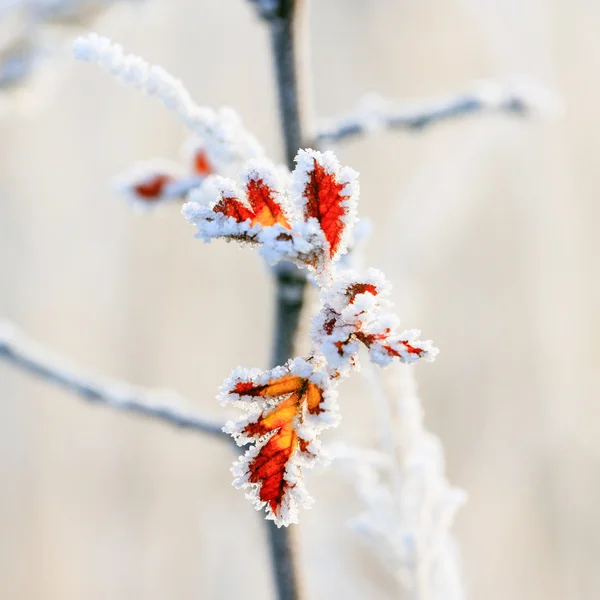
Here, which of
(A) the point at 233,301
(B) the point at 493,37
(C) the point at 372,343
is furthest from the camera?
(A) the point at 233,301

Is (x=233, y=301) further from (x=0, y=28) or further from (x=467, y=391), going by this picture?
(x=0, y=28)

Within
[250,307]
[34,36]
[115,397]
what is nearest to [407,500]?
[115,397]

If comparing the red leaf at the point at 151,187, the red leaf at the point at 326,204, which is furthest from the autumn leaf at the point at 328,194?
the red leaf at the point at 151,187

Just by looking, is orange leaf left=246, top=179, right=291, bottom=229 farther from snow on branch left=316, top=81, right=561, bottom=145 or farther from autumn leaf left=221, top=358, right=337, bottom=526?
snow on branch left=316, top=81, right=561, bottom=145

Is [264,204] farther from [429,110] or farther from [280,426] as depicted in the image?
[429,110]

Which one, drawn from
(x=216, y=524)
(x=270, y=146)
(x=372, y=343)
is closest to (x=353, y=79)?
(x=270, y=146)

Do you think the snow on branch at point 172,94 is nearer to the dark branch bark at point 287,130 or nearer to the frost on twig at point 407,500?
the dark branch bark at point 287,130
